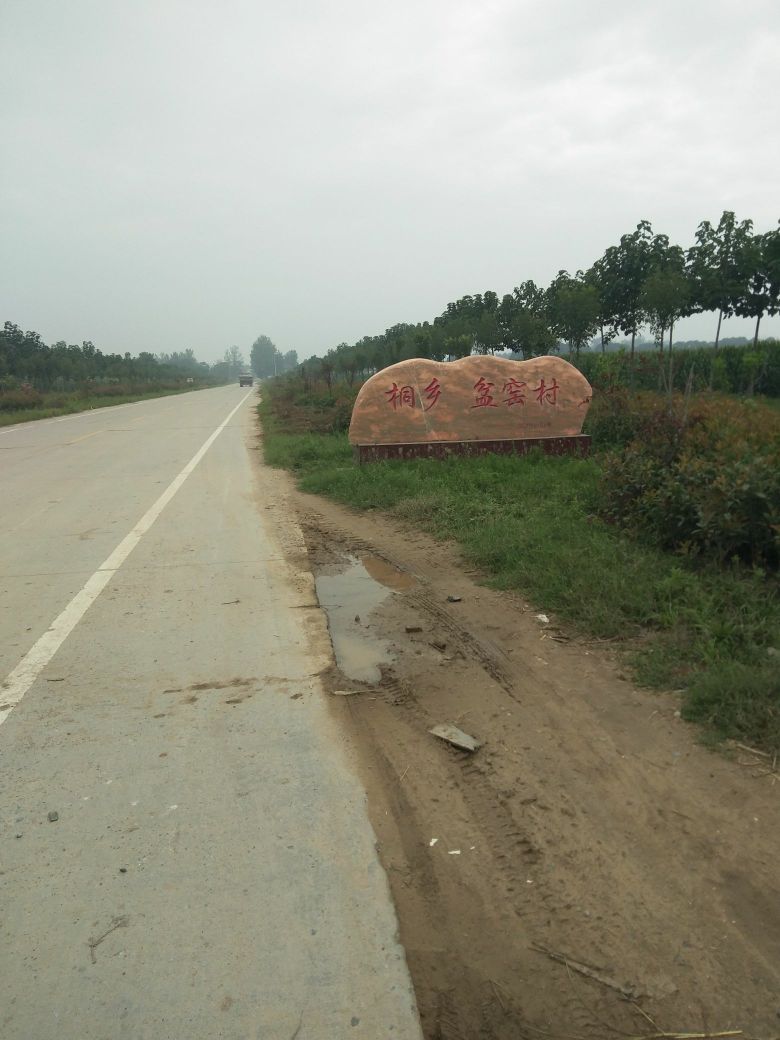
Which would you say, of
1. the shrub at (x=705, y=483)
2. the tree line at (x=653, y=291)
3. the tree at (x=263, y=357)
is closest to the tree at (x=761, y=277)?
the tree line at (x=653, y=291)

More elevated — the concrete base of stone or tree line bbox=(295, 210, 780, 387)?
tree line bbox=(295, 210, 780, 387)

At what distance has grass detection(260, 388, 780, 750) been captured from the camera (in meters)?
3.59

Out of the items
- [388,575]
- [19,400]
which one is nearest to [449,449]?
[388,575]

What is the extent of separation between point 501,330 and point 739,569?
2557cm

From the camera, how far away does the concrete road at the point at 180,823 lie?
203 centimetres

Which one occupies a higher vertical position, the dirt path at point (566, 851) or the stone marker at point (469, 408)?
the stone marker at point (469, 408)

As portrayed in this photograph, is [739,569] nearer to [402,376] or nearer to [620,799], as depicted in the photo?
[620,799]

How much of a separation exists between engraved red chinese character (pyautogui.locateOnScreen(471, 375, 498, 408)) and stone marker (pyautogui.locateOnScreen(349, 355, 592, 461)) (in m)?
0.02

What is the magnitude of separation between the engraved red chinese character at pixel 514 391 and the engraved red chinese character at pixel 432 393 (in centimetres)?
105

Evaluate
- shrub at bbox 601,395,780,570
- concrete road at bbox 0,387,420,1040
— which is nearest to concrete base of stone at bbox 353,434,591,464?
shrub at bbox 601,395,780,570

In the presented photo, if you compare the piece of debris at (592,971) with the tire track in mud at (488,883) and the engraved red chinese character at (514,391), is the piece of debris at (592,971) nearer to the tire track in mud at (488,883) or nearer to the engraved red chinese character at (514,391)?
the tire track in mud at (488,883)

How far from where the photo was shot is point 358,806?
290 centimetres

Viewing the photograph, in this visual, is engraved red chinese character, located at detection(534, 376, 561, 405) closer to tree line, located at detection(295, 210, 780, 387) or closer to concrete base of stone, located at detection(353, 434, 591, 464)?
concrete base of stone, located at detection(353, 434, 591, 464)

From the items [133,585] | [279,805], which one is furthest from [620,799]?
[133,585]
